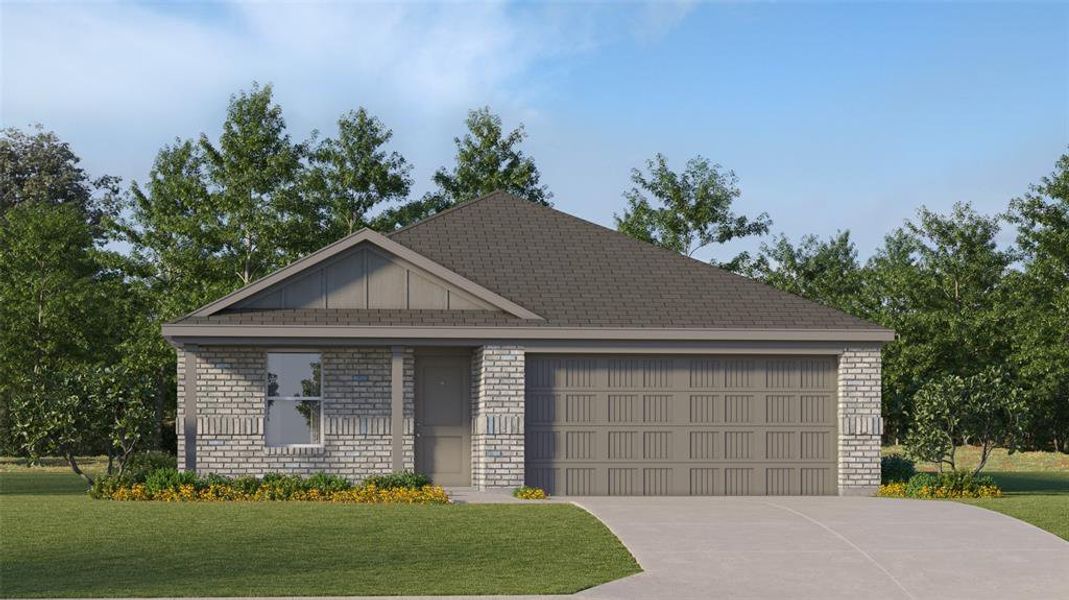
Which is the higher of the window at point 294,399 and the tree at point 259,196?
the tree at point 259,196

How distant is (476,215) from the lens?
94.1ft

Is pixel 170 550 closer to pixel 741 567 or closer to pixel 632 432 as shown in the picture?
pixel 741 567

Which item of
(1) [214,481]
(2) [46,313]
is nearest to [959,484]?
(1) [214,481]

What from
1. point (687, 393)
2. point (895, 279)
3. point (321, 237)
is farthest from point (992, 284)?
point (687, 393)

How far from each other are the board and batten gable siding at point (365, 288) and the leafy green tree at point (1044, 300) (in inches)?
907

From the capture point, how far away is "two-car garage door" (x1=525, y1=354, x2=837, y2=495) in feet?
81.0

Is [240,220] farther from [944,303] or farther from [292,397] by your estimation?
[944,303]

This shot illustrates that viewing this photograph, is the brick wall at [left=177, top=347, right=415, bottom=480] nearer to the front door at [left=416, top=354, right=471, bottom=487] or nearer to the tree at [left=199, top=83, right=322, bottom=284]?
the front door at [left=416, top=354, right=471, bottom=487]

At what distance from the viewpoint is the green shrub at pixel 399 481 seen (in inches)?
923

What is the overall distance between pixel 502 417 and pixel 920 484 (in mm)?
7336

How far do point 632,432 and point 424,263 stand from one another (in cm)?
475

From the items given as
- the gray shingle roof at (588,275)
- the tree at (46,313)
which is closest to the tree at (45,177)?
the tree at (46,313)

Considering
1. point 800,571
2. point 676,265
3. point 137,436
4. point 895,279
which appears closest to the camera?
point 800,571

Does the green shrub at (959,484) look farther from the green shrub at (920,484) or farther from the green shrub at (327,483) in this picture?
the green shrub at (327,483)
